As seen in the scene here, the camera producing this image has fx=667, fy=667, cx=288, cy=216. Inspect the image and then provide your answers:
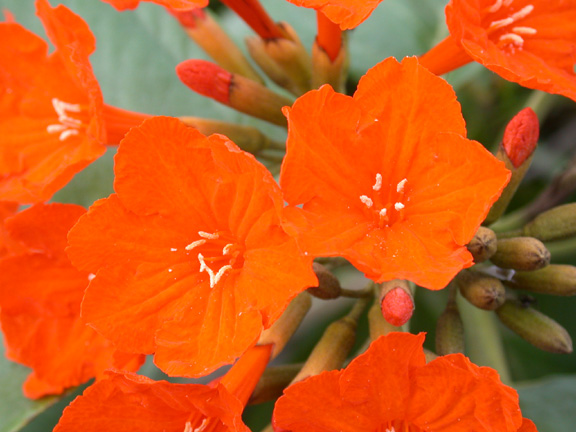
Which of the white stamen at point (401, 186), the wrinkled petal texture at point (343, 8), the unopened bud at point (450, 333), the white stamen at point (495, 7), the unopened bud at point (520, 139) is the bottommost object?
the unopened bud at point (450, 333)

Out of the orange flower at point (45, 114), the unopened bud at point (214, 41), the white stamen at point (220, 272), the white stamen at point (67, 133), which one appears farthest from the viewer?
the unopened bud at point (214, 41)

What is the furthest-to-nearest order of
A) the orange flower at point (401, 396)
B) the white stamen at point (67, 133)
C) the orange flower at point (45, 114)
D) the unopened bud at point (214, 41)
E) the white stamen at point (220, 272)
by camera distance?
the unopened bud at point (214, 41) → the white stamen at point (67, 133) → the orange flower at point (45, 114) → the white stamen at point (220, 272) → the orange flower at point (401, 396)

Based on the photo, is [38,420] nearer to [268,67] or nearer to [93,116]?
[93,116]

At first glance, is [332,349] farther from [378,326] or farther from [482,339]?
[482,339]

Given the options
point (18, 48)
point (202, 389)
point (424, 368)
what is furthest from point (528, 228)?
point (18, 48)

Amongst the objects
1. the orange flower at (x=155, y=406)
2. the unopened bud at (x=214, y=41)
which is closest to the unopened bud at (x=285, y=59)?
the unopened bud at (x=214, y=41)

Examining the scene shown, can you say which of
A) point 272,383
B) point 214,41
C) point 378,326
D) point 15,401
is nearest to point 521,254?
point 378,326

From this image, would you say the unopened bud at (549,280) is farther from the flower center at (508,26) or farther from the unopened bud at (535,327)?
the flower center at (508,26)
